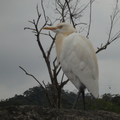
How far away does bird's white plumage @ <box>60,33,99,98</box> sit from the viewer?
17.7 feet

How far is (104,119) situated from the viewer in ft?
13.3

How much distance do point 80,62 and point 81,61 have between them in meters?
0.02

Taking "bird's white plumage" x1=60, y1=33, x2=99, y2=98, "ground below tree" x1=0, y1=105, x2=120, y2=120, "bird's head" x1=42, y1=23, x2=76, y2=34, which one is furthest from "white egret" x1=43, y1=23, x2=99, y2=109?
"ground below tree" x1=0, y1=105, x2=120, y2=120

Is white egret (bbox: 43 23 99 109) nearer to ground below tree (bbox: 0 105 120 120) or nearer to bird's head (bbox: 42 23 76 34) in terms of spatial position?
bird's head (bbox: 42 23 76 34)

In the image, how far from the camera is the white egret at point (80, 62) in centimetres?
540

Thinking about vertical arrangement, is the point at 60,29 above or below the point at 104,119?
above

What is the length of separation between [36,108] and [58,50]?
208 cm

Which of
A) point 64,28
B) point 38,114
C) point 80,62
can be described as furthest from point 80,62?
point 38,114

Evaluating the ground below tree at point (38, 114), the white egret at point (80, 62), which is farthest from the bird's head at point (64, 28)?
the ground below tree at point (38, 114)

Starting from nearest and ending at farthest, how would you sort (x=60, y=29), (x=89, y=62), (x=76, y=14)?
(x=89, y=62)
(x=60, y=29)
(x=76, y=14)

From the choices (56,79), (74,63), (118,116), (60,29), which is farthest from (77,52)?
(56,79)

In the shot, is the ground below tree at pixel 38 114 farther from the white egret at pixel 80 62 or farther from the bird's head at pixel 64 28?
the bird's head at pixel 64 28

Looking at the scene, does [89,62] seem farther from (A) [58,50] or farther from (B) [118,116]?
(B) [118,116]

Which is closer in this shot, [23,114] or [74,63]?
[23,114]
